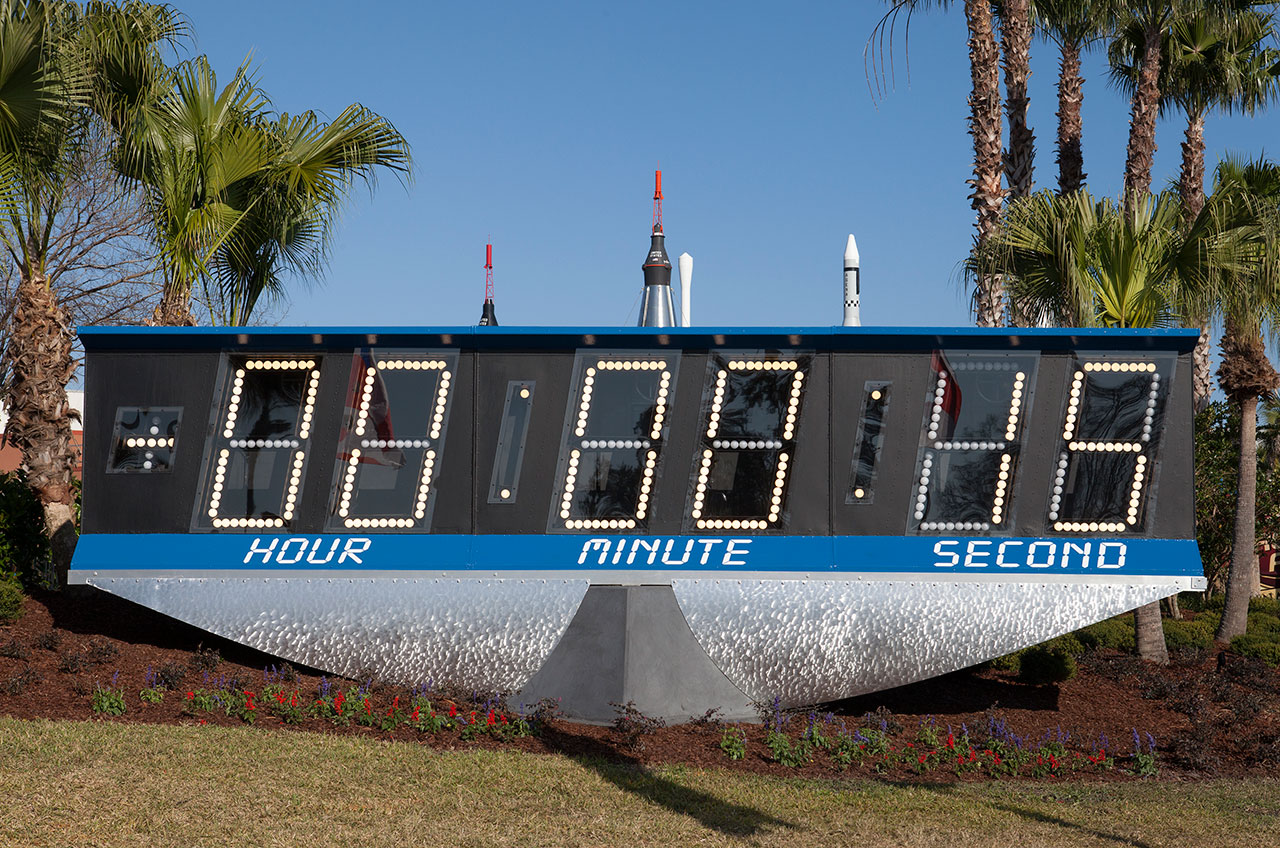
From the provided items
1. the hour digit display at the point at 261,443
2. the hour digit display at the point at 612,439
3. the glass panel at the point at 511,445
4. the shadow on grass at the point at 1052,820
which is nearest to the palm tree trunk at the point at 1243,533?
the shadow on grass at the point at 1052,820

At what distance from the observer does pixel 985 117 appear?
17750mm

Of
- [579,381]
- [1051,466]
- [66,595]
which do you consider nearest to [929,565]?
[1051,466]

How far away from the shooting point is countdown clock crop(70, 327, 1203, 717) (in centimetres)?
1069

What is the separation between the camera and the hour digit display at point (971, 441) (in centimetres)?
1070

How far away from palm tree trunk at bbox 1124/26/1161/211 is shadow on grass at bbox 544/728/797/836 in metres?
15.9

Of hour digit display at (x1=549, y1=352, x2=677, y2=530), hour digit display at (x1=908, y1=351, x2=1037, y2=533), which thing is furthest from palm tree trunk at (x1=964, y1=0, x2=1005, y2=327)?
hour digit display at (x1=549, y1=352, x2=677, y2=530)

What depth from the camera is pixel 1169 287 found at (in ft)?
49.4

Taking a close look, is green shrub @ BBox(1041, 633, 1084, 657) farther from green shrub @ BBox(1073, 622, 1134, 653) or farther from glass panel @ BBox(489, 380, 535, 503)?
glass panel @ BBox(489, 380, 535, 503)

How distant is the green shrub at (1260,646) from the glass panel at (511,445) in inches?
440

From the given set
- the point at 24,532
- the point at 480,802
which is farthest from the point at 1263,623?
the point at 24,532

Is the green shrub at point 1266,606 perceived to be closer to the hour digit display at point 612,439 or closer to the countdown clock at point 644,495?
the countdown clock at point 644,495

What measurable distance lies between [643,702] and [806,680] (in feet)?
4.91

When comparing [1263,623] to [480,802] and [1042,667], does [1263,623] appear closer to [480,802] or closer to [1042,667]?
Result: [1042,667]

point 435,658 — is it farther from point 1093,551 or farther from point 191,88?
point 191,88
